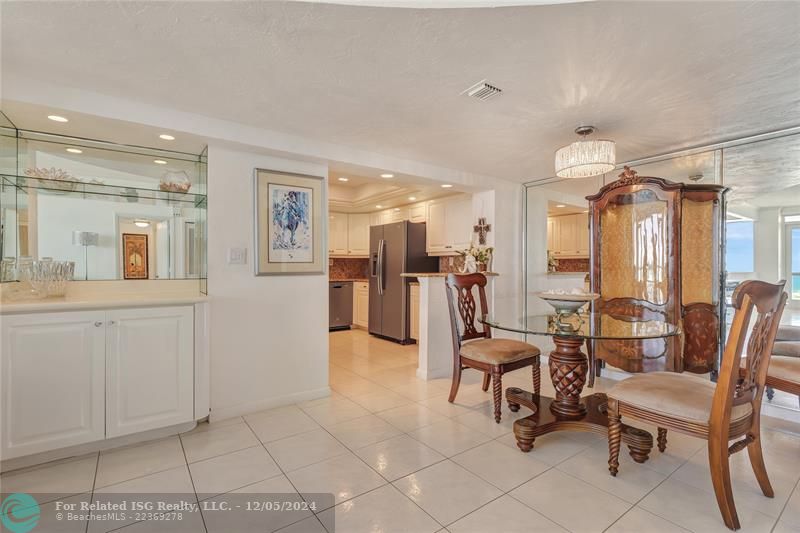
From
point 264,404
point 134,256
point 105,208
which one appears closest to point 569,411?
point 264,404

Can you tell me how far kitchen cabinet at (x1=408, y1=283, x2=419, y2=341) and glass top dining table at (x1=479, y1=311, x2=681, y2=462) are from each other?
2.52 meters

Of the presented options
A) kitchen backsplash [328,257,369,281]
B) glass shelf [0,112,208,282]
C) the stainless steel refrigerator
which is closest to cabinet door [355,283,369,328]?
the stainless steel refrigerator

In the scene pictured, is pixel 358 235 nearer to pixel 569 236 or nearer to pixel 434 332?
pixel 434 332

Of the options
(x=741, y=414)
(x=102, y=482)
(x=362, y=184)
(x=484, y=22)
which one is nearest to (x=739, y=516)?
(x=741, y=414)

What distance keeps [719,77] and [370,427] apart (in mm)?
2909

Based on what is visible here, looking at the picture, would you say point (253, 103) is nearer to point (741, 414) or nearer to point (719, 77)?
point (719, 77)

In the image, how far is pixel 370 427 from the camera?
8.34 ft

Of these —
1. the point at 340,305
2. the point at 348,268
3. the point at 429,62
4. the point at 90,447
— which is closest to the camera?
the point at 429,62

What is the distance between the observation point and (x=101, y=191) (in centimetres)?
255

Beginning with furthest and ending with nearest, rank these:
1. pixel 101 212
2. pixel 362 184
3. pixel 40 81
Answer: pixel 362 184 → pixel 101 212 → pixel 40 81

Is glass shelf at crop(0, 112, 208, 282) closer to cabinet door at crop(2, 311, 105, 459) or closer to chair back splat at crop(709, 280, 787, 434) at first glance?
cabinet door at crop(2, 311, 105, 459)

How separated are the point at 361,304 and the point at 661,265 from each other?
437 cm

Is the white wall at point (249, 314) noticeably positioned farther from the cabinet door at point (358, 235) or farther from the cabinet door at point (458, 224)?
the cabinet door at point (358, 235)

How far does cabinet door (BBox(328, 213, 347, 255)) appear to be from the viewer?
6328mm
